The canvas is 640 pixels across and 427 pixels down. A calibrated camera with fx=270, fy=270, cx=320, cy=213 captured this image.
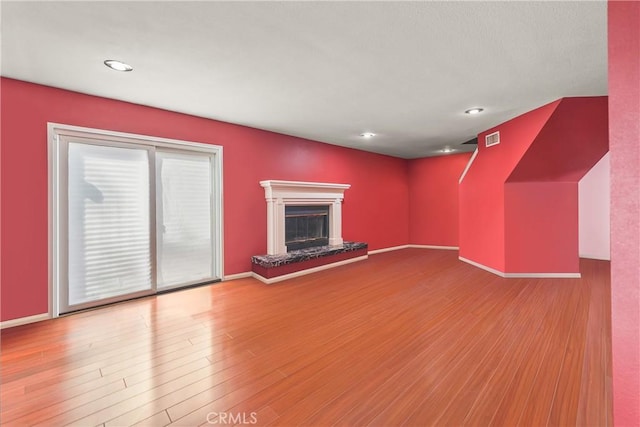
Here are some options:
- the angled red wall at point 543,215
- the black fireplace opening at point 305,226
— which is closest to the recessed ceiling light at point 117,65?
the black fireplace opening at point 305,226

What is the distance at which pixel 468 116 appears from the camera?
388cm

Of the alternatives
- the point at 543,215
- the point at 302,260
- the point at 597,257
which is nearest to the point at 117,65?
the point at 302,260

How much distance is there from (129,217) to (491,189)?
17.5ft

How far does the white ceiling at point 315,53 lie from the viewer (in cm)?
174

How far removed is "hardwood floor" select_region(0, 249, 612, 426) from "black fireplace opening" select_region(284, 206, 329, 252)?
5.72ft

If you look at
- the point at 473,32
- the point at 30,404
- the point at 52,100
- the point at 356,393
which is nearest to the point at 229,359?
the point at 356,393

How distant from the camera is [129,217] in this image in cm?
329

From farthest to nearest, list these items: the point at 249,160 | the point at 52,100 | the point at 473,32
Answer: the point at 249,160 < the point at 52,100 < the point at 473,32

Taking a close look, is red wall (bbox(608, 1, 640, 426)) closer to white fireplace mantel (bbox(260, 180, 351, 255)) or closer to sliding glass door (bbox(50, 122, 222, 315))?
white fireplace mantel (bbox(260, 180, 351, 255))

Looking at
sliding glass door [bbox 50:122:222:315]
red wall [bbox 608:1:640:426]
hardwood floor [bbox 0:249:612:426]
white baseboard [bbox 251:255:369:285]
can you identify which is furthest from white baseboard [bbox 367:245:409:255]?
red wall [bbox 608:1:640:426]

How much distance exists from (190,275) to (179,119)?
219 centimetres

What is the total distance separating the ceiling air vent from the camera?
170 inches

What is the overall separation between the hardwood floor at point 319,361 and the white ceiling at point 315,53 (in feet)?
7.84

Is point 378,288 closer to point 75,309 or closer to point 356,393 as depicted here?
point 356,393
